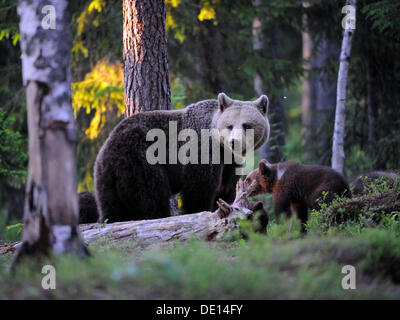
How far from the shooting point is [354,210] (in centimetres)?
586

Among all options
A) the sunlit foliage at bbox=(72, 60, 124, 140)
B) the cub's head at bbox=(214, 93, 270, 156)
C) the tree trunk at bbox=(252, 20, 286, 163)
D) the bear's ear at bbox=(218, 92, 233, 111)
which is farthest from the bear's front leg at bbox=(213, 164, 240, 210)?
the tree trunk at bbox=(252, 20, 286, 163)

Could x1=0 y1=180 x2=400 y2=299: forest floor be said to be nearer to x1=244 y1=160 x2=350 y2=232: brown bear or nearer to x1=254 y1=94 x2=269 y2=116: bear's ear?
x1=244 y1=160 x2=350 y2=232: brown bear

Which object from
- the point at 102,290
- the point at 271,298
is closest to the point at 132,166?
the point at 102,290

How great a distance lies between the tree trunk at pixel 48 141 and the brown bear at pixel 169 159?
6.80ft

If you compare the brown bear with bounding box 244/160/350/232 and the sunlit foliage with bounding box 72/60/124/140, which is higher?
the sunlit foliage with bounding box 72/60/124/140

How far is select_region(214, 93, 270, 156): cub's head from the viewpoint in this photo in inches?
240

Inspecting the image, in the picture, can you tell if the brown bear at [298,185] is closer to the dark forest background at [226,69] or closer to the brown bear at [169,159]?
the brown bear at [169,159]

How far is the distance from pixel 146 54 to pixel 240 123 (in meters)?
1.96

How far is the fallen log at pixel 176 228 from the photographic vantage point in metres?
5.38

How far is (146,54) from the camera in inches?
277

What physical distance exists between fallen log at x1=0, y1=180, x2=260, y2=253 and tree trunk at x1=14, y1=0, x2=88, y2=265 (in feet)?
5.32

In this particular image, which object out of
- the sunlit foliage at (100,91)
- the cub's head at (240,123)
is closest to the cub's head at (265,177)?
the cub's head at (240,123)

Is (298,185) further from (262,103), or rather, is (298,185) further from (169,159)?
(169,159)
